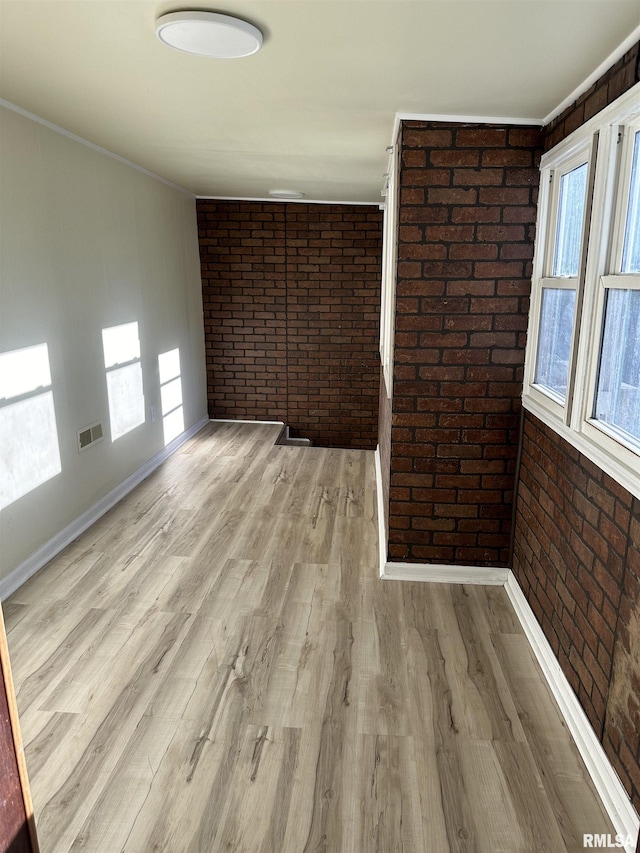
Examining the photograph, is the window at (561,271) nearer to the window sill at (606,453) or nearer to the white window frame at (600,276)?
the white window frame at (600,276)

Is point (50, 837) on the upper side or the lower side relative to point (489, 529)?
lower

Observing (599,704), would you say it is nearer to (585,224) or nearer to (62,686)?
(585,224)

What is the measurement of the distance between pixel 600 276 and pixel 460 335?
0.87 m

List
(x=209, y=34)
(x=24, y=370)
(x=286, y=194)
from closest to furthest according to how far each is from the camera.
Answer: (x=209, y=34)
(x=24, y=370)
(x=286, y=194)

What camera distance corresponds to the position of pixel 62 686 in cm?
219

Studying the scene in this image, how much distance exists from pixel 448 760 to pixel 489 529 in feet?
4.36

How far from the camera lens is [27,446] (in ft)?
9.50

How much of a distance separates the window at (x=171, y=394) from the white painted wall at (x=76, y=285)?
0.12 meters

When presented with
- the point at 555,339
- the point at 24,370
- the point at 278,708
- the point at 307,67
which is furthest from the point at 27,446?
the point at 555,339

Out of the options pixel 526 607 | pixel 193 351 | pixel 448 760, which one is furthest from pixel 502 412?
pixel 193 351

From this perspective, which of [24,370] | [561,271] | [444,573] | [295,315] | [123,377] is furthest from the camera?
[295,315]

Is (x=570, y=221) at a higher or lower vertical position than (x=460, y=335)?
higher

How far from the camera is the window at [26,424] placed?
2.72 m

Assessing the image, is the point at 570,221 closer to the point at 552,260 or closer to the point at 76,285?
the point at 552,260
